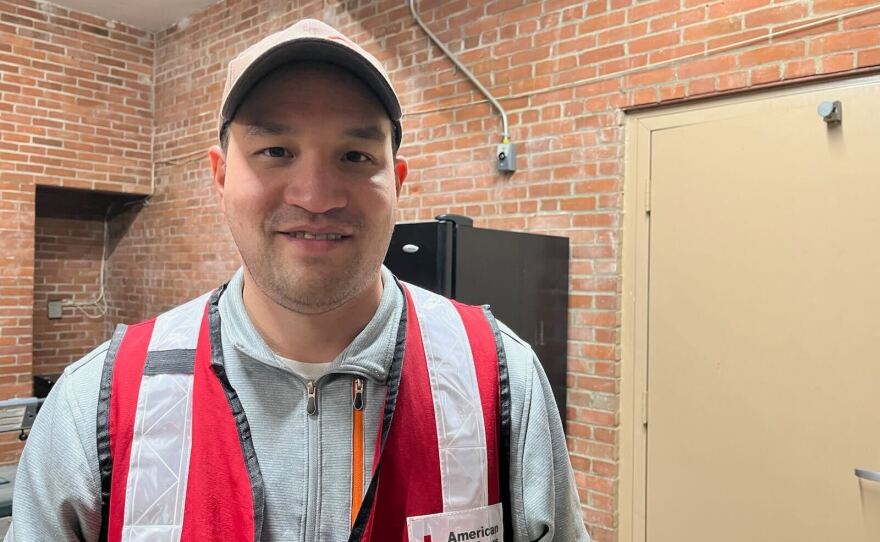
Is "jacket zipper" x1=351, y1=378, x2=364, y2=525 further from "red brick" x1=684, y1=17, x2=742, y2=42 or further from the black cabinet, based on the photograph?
"red brick" x1=684, y1=17, x2=742, y2=42

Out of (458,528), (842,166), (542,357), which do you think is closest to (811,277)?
(842,166)

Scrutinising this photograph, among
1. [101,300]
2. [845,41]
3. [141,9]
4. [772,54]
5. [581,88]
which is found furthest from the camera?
[101,300]

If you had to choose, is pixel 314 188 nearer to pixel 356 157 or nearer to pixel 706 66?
pixel 356 157

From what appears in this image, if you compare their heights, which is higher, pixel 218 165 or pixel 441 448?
pixel 218 165

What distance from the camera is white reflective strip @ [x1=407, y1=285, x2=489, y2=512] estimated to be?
96 cm

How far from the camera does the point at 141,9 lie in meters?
4.70

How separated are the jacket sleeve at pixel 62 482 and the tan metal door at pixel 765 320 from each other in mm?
2129

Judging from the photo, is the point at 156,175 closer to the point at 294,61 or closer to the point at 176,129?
the point at 176,129

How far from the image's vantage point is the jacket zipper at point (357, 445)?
899 millimetres

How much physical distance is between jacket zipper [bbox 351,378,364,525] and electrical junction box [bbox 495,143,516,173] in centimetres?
211

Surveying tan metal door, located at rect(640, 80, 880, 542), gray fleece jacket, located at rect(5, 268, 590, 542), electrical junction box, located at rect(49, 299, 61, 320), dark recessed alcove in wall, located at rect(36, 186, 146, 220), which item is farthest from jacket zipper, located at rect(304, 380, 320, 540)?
electrical junction box, located at rect(49, 299, 61, 320)

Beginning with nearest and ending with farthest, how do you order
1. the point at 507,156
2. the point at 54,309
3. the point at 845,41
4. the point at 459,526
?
the point at 459,526, the point at 845,41, the point at 507,156, the point at 54,309

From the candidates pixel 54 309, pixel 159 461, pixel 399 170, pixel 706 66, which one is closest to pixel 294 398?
pixel 159 461

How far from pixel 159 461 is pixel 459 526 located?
43 cm
